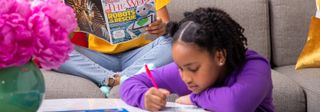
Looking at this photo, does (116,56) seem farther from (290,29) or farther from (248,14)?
(290,29)

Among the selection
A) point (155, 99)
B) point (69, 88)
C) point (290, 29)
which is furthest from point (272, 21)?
point (155, 99)

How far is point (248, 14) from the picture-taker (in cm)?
229

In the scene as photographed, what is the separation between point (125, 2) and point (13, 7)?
0.81 m

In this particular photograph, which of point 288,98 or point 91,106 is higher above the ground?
point 91,106

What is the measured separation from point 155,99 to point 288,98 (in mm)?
751

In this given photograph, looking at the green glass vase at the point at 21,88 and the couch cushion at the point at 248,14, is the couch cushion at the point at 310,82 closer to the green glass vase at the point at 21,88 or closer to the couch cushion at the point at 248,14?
the couch cushion at the point at 248,14

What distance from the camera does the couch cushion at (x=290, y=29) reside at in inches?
90.4

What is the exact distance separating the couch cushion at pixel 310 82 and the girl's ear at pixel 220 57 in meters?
0.68

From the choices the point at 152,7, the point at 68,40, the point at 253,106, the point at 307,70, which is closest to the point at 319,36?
the point at 307,70

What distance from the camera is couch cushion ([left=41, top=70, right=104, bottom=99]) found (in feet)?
5.50

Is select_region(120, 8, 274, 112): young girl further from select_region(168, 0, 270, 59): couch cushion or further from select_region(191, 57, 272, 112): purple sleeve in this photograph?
select_region(168, 0, 270, 59): couch cushion

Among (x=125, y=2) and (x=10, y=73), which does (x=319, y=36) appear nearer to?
(x=125, y=2)

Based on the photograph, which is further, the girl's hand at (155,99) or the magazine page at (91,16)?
the magazine page at (91,16)

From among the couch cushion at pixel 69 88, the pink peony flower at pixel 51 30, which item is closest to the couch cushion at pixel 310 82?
the couch cushion at pixel 69 88
